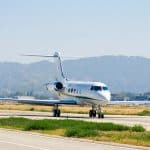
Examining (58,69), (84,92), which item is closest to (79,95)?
(84,92)

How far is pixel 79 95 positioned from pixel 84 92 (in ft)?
2.66

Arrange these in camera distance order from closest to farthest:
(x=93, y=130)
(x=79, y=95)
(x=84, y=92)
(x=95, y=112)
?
(x=93, y=130)
(x=95, y=112)
(x=84, y=92)
(x=79, y=95)

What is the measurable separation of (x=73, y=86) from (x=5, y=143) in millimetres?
35390

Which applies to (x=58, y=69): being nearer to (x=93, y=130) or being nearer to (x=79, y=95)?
(x=79, y=95)

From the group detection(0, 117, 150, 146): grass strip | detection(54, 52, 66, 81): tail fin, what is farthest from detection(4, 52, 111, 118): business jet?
detection(0, 117, 150, 146): grass strip

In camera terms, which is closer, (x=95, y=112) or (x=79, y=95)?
(x=95, y=112)

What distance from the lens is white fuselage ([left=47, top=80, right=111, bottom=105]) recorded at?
58062 millimetres

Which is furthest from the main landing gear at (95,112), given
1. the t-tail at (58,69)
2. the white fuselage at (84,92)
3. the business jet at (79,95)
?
the t-tail at (58,69)

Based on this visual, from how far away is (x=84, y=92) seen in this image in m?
59.0

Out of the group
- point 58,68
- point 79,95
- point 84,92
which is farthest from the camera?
point 58,68

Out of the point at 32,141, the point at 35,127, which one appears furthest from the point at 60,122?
the point at 32,141

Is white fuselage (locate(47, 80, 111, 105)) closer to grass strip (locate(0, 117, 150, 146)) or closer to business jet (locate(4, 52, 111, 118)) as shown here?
business jet (locate(4, 52, 111, 118))

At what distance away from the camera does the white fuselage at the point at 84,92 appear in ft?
190

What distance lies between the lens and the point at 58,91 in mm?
61375
